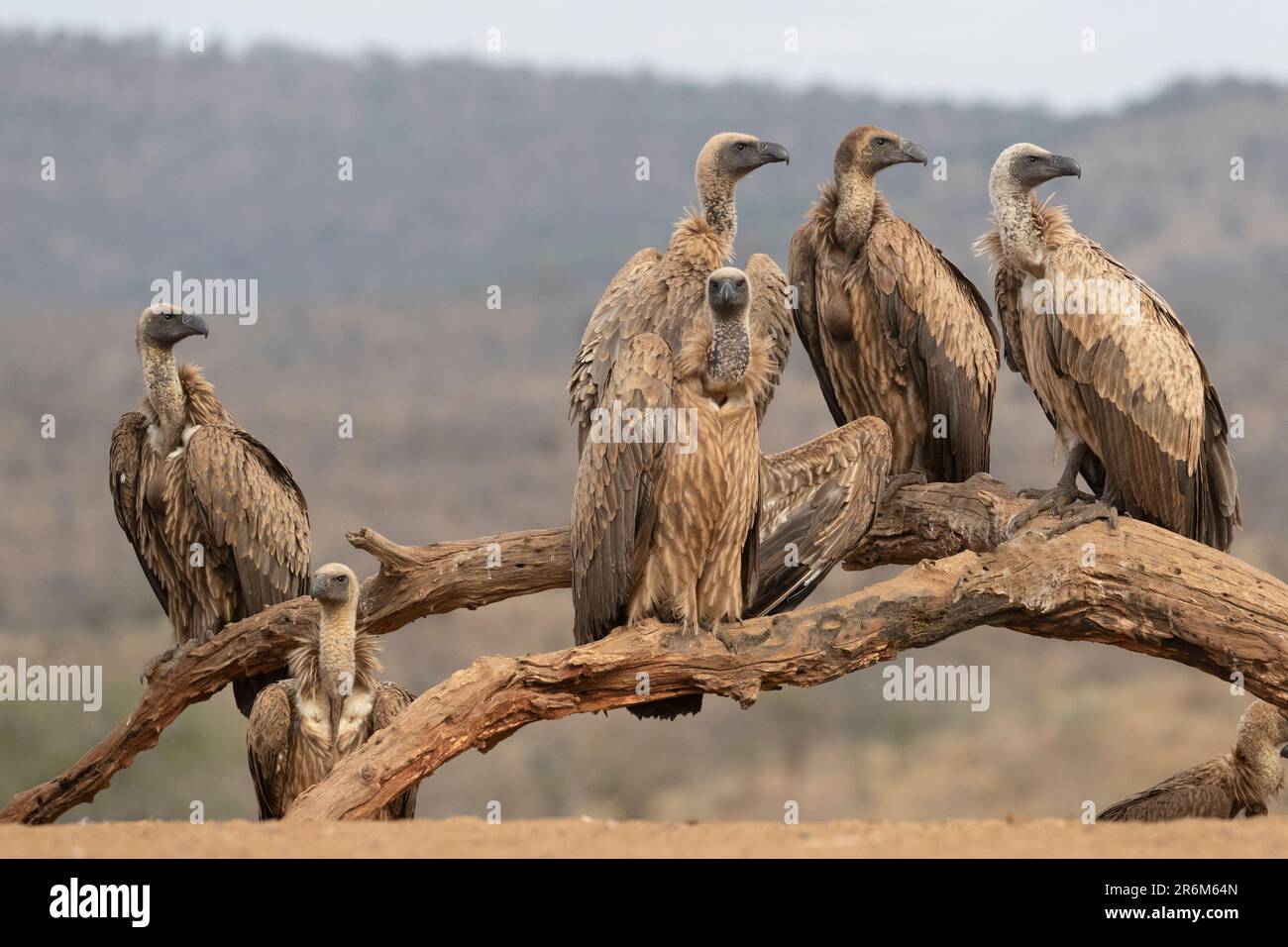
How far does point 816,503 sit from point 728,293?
138 cm

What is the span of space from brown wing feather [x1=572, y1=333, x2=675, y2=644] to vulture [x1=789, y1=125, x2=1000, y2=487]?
2.18m

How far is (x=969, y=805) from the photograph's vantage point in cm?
3353

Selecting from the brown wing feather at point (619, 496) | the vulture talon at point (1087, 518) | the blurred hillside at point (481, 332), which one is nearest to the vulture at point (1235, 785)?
the vulture talon at point (1087, 518)

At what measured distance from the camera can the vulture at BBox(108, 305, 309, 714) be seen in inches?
393

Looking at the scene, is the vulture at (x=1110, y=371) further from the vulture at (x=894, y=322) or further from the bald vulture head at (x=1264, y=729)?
the bald vulture head at (x=1264, y=729)

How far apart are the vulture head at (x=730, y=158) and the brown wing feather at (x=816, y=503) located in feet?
6.21

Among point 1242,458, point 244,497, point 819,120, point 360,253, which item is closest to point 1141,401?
point 244,497

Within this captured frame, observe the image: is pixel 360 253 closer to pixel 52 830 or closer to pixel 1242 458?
pixel 1242 458

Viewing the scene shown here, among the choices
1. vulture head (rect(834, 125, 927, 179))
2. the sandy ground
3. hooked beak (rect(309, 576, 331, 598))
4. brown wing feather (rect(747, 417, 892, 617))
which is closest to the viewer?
the sandy ground

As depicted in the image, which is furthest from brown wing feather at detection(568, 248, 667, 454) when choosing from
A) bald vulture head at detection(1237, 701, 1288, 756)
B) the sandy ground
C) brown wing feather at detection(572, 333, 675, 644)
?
bald vulture head at detection(1237, 701, 1288, 756)

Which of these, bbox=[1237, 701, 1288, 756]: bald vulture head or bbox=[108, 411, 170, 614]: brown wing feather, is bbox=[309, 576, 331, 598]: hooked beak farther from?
bbox=[1237, 701, 1288, 756]: bald vulture head

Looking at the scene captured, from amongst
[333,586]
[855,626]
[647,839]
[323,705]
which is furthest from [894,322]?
[647,839]

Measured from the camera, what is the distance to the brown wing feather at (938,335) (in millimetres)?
9539

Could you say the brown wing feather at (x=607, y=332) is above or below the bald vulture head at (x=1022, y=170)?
below
